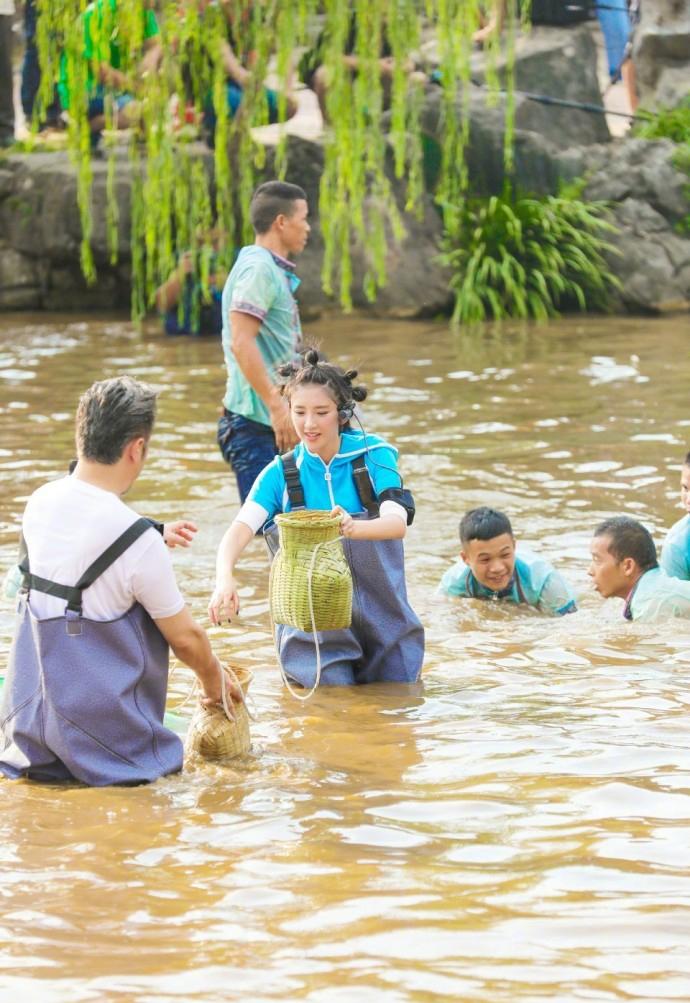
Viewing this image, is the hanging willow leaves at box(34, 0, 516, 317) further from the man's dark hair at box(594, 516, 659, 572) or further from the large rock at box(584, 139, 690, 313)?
the large rock at box(584, 139, 690, 313)

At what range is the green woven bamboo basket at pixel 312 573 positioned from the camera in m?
5.69

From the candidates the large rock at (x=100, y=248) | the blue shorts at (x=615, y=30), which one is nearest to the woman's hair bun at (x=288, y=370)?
the large rock at (x=100, y=248)

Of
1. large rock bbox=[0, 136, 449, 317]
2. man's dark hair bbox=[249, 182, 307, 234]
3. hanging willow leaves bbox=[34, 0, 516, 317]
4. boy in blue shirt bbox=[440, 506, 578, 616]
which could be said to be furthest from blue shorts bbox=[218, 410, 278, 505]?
large rock bbox=[0, 136, 449, 317]

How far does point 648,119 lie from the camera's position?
17.9 m

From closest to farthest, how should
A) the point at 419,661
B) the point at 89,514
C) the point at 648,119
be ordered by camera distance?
1. the point at 89,514
2. the point at 419,661
3. the point at 648,119

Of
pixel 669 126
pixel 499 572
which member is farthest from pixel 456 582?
pixel 669 126

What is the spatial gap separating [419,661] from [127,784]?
173 centimetres

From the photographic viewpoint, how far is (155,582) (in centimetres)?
475

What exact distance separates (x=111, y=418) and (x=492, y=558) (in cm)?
321

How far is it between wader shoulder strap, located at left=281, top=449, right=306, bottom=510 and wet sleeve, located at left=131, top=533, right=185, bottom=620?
4.40 ft

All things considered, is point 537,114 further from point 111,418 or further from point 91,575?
point 91,575

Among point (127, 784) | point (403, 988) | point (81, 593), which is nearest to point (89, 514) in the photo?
point (81, 593)

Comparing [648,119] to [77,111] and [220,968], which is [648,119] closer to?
[77,111]

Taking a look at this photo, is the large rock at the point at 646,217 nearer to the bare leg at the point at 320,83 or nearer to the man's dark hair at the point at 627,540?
the bare leg at the point at 320,83
